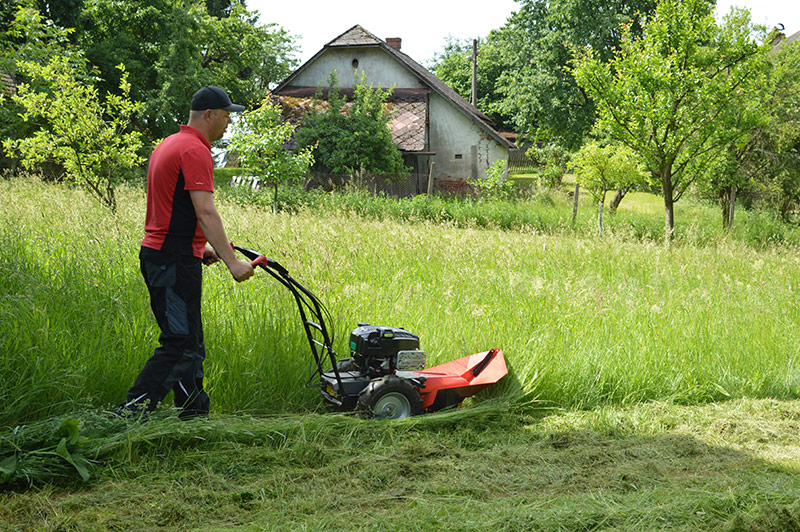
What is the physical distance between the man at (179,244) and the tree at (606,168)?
1395 cm

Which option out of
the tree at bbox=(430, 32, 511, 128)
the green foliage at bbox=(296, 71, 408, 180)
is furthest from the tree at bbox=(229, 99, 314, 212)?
the tree at bbox=(430, 32, 511, 128)

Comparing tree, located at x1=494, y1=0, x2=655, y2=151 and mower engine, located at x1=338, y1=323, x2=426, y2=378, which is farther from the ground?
tree, located at x1=494, y1=0, x2=655, y2=151

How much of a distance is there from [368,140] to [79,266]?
1726 cm

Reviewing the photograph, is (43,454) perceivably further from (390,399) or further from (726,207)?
(726,207)

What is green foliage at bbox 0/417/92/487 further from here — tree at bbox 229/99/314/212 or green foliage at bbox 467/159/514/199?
green foliage at bbox 467/159/514/199

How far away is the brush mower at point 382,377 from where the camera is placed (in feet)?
13.2

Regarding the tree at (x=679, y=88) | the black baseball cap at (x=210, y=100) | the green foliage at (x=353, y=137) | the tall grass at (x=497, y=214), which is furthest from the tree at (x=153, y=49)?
the black baseball cap at (x=210, y=100)

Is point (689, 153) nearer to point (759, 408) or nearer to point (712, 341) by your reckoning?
point (712, 341)

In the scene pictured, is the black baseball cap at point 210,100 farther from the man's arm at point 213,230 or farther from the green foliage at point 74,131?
the green foliage at point 74,131

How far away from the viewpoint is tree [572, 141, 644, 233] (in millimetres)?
16234

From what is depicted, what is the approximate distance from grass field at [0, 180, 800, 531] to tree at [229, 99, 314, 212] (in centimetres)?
745

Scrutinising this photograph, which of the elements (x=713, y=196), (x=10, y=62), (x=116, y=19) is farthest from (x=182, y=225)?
(x=116, y=19)

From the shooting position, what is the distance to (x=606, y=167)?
A: 17375 millimetres

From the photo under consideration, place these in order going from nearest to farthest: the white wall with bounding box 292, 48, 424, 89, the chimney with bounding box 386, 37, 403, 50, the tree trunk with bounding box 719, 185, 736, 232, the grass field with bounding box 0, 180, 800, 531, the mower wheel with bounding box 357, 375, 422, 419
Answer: the grass field with bounding box 0, 180, 800, 531 → the mower wheel with bounding box 357, 375, 422, 419 → the tree trunk with bounding box 719, 185, 736, 232 → the white wall with bounding box 292, 48, 424, 89 → the chimney with bounding box 386, 37, 403, 50
